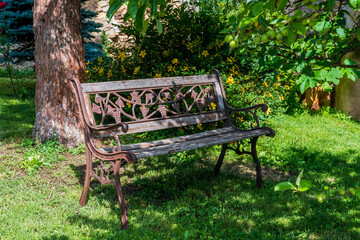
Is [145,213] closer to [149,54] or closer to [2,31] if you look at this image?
[149,54]

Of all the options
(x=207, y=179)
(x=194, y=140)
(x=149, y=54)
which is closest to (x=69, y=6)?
(x=149, y=54)

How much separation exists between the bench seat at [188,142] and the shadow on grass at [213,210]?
582 mm

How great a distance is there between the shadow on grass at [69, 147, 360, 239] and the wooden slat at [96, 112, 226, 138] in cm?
Result: 70

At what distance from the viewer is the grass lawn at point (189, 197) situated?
2797 millimetres

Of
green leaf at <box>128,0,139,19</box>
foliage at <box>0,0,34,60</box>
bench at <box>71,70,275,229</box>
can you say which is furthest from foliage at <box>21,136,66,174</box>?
foliage at <box>0,0,34,60</box>

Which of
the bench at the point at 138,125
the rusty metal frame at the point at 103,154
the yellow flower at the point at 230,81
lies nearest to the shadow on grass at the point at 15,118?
the bench at the point at 138,125

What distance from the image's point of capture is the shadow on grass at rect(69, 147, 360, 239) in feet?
9.06

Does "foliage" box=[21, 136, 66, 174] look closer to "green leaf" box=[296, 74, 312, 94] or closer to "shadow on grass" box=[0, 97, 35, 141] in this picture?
"shadow on grass" box=[0, 97, 35, 141]

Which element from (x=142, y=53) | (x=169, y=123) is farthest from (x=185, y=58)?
(x=169, y=123)

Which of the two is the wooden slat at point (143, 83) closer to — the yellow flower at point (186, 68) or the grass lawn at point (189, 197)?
the grass lawn at point (189, 197)

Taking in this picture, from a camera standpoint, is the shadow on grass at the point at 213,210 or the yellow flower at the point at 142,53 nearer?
the shadow on grass at the point at 213,210

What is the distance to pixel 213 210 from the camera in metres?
3.14

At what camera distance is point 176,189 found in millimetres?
3725

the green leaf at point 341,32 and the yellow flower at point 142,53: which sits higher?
the green leaf at point 341,32
